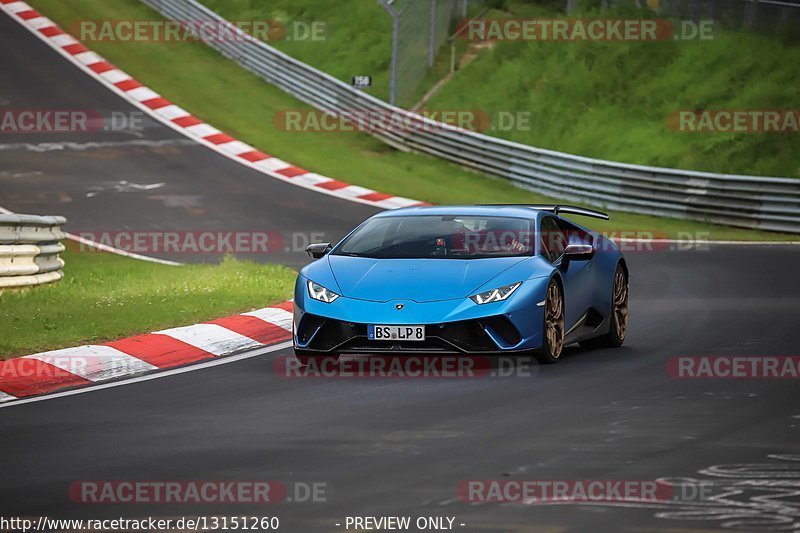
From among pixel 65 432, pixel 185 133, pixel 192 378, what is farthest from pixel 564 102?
pixel 65 432

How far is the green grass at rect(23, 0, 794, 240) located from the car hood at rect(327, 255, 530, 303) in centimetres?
1601

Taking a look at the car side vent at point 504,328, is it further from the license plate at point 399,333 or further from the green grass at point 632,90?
the green grass at point 632,90

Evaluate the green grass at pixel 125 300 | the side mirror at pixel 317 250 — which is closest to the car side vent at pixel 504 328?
the side mirror at pixel 317 250

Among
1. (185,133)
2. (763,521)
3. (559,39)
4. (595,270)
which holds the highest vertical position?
(559,39)

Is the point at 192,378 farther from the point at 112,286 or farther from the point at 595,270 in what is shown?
the point at 112,286

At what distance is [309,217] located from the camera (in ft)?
85.4

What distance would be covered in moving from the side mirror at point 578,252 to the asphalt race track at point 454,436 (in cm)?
82

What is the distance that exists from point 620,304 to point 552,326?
1.90 m

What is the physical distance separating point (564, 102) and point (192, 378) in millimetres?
24708

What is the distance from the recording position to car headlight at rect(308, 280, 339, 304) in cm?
1135

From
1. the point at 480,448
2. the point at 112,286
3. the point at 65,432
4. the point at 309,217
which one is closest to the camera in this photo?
the point at 480,448

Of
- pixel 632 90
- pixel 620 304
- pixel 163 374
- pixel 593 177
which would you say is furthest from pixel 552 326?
pixel 632 90

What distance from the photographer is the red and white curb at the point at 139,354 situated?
10891 millimetres

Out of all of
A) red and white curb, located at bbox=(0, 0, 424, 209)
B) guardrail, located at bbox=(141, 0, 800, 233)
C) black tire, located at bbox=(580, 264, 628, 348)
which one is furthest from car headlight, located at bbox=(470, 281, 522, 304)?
guardrail, located at bbox=(141, 0, 800, 233)
